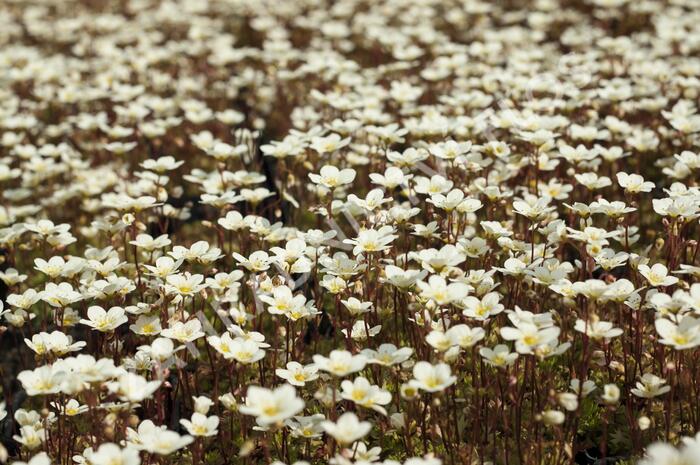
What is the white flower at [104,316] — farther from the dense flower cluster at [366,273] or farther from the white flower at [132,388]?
the white flower at [132,388]

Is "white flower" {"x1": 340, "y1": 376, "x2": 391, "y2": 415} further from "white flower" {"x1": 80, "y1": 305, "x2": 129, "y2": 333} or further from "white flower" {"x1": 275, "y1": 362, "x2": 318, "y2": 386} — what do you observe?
"white flower" {"x1": 80, "y1": 305, "x2": 129, "y2": 333}

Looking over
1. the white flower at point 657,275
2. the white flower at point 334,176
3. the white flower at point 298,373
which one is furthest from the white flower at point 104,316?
the white flower at point 657,275

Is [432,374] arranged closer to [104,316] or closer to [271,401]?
[271,401]

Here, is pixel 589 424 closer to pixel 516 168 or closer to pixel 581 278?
pixel 581 278

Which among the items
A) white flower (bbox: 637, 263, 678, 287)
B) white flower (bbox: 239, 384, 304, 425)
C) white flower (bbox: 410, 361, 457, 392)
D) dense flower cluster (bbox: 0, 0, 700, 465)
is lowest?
dense flower cluster (bbox: 0, 0, 700, 465)

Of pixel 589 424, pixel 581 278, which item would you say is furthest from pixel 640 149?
pixel 589 424

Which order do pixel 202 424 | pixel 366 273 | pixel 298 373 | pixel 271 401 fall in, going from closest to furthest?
1. pixel 271 401
2. pixel 202 424
3. pixel 298 373
4. pixel 366 273

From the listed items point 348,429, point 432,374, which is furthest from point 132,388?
point 432,374

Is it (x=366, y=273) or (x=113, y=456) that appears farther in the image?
(x=366, y=273)

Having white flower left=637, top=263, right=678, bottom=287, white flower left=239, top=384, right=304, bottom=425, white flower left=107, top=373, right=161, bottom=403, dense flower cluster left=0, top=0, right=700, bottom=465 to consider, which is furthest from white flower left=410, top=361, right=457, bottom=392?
white flower left=637, top=263, right=678, bottom=287
